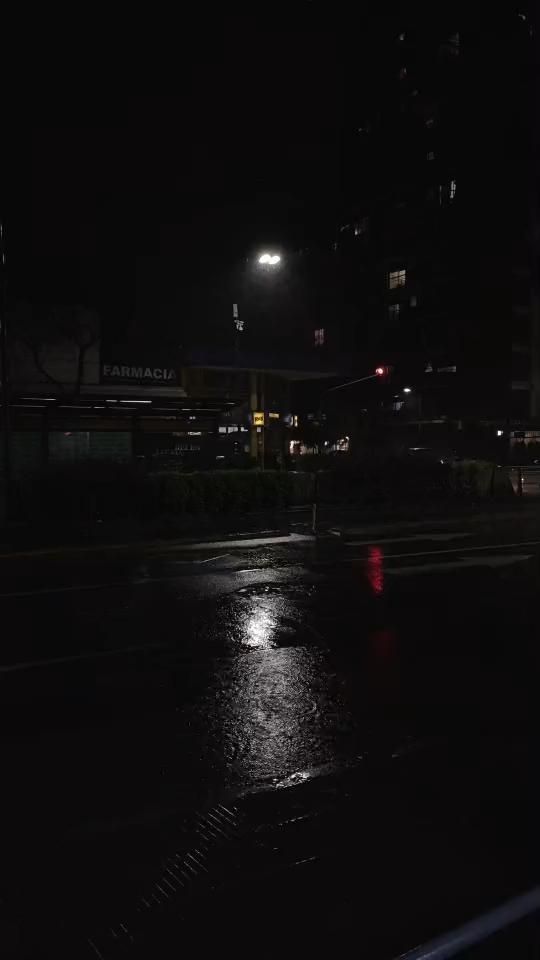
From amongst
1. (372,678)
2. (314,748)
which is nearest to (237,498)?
(372,678)

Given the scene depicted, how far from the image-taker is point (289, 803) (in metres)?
4.18

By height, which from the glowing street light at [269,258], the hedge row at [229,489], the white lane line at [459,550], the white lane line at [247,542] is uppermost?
the glowing street light at [269,258]

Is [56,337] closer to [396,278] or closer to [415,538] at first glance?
[415,538]

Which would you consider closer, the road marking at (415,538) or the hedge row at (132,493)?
the road marking at (415,538)

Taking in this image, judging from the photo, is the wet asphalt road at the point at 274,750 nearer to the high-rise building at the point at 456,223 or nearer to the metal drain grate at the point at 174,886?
the metal drain grate at the point at 174,886

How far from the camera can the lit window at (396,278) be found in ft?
235

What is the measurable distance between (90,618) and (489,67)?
249 feet

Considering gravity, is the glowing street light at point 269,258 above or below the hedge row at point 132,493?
above

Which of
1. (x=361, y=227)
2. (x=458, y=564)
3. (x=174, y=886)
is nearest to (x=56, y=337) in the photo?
(x=458, y=564)

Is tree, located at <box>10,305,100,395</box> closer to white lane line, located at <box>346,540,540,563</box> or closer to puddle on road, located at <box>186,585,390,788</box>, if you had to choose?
white lane line, located at <box>346,540,540,563</box>

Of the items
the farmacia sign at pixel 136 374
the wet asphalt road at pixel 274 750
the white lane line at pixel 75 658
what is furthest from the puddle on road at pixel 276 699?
the farmacia sign at pixel 136 374

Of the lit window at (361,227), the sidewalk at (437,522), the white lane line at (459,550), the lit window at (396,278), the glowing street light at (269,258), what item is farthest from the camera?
the lit window at (361,227)

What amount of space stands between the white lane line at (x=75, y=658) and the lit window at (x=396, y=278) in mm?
68702

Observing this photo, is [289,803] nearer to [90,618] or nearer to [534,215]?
[90,618]
